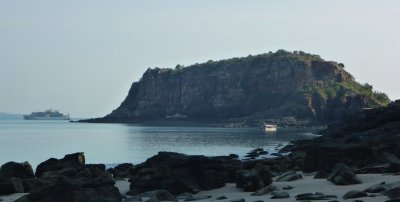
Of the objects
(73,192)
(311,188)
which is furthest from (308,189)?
(73,192)

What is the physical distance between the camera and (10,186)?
26.0 m

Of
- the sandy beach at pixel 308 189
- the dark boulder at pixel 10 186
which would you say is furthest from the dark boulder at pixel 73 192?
the dark boulder at pixel 10 186

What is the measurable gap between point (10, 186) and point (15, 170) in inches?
315

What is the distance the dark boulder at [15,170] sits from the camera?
109 feet

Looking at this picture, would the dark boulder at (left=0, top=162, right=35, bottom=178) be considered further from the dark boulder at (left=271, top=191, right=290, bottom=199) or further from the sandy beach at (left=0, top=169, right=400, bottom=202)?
the dark boulder at (left=271, top=191, right=290, bottom=199)

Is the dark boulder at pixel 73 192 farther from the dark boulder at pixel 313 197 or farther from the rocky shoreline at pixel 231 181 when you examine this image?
the dark boulder at pixel 313 197

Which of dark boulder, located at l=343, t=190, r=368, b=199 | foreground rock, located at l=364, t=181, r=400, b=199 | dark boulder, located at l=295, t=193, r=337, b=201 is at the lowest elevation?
dark boulder, located at l=295, t=193, r=337, b=201

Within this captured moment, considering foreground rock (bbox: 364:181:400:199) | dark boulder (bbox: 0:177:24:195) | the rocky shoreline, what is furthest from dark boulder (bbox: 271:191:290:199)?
dark boulder (bbox: 0:177:24:195)

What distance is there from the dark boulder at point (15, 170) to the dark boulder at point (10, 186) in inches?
274

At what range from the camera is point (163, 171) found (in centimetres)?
2644

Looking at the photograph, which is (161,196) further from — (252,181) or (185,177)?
(252,181)

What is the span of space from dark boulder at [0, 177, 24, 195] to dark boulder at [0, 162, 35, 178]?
6.95 m

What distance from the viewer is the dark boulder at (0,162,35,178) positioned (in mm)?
33312

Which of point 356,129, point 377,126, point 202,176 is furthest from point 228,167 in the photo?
point 356,129
